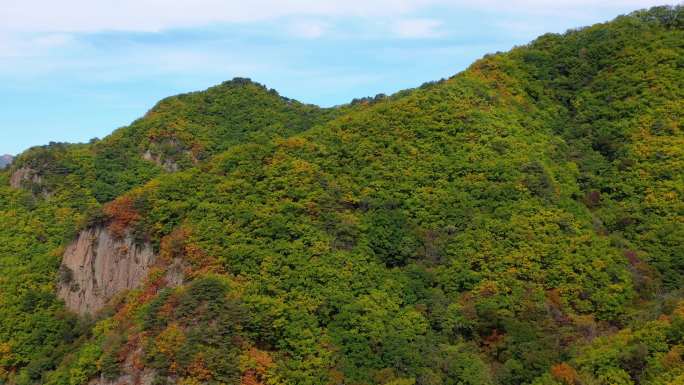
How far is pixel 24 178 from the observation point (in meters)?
73.9

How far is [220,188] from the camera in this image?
52656 mm

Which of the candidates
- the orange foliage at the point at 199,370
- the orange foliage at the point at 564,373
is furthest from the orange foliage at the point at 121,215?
the orange foliage at the point at 564,373

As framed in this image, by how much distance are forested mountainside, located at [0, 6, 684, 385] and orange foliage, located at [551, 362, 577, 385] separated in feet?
0.28

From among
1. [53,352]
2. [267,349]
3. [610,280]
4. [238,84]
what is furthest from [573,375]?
[238,84]

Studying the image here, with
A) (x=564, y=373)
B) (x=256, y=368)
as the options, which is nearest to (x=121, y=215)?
(x=256, y=368)

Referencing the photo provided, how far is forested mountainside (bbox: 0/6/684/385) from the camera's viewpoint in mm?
41594

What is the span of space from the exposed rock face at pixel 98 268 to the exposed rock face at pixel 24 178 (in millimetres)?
21660

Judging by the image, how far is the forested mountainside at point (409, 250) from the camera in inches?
1638

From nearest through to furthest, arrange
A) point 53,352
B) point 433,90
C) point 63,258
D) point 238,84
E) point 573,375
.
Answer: point 573,375 < point 53,352 < point 63,258 < point 433,90 < point 238,84

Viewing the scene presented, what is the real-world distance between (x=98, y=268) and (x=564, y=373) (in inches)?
1458

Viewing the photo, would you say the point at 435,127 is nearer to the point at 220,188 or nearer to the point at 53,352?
the point at 220,188

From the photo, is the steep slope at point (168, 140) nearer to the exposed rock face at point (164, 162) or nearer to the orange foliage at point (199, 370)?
the exposed rock face at point (164, 162)

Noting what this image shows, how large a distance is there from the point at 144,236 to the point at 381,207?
62.9ft

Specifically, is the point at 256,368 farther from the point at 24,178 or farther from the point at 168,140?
the point at 168,140
